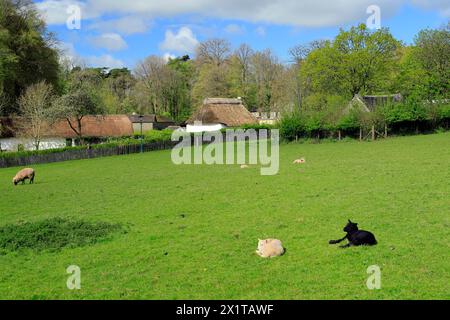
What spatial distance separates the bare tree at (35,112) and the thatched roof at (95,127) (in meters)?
2.54

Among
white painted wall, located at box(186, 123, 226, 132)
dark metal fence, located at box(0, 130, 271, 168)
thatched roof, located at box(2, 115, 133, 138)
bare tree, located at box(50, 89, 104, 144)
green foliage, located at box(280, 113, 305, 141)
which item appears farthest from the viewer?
white painted wall, located at box(186, 123, 226, 132)

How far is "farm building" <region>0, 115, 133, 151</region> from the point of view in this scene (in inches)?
1994

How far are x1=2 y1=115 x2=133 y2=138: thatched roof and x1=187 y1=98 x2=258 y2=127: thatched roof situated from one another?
1300 centimetres

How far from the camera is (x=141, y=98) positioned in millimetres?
94312

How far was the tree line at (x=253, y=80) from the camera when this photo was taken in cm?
5038

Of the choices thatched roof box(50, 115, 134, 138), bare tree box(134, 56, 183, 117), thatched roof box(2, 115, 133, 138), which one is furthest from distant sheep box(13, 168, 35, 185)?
bare tree box(134, 56, 183, 117)

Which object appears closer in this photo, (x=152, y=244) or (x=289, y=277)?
(x=289, y=277)

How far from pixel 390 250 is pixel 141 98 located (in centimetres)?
8879

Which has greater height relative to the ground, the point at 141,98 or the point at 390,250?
the point at 141,98

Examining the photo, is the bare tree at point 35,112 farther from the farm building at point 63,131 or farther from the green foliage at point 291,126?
the green foliage at point 291,126

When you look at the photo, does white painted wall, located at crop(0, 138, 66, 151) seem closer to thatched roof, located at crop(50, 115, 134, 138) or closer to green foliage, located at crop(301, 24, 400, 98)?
thatched roof, located at crop(50, 115, 134, 138)

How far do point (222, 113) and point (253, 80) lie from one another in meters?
25.4
